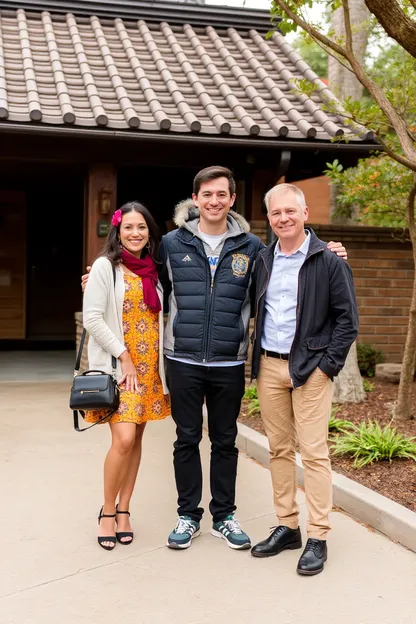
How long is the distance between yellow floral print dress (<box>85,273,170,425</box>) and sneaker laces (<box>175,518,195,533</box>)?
0.60 metres

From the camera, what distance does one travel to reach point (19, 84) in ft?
28.1

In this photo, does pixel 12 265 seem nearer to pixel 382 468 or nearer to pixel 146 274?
pixel 382 468

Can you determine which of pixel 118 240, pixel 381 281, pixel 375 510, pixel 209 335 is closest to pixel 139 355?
pixel 209 335

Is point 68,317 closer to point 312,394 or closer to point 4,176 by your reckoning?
point 4,176

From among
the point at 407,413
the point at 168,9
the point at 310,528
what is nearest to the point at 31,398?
the point at 407,413

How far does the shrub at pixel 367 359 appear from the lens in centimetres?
967

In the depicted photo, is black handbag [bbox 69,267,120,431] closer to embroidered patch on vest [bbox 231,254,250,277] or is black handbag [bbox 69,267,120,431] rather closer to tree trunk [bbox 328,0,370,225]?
embroidered patch on vest [bbox 231,254,250,277]

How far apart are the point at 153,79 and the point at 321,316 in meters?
6.41

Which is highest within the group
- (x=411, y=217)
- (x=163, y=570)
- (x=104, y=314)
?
(x=411, y=217)

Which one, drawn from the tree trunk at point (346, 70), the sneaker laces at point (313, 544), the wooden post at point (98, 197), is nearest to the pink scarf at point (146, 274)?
the sneaker laces at point (313, 544)

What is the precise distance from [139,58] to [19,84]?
6.29ft

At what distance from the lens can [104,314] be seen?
3.95 m

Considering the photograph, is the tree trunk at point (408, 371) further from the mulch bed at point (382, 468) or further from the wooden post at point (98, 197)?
the wooden post at point (98, 197)

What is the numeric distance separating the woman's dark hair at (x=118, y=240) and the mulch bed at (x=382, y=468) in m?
2.14
